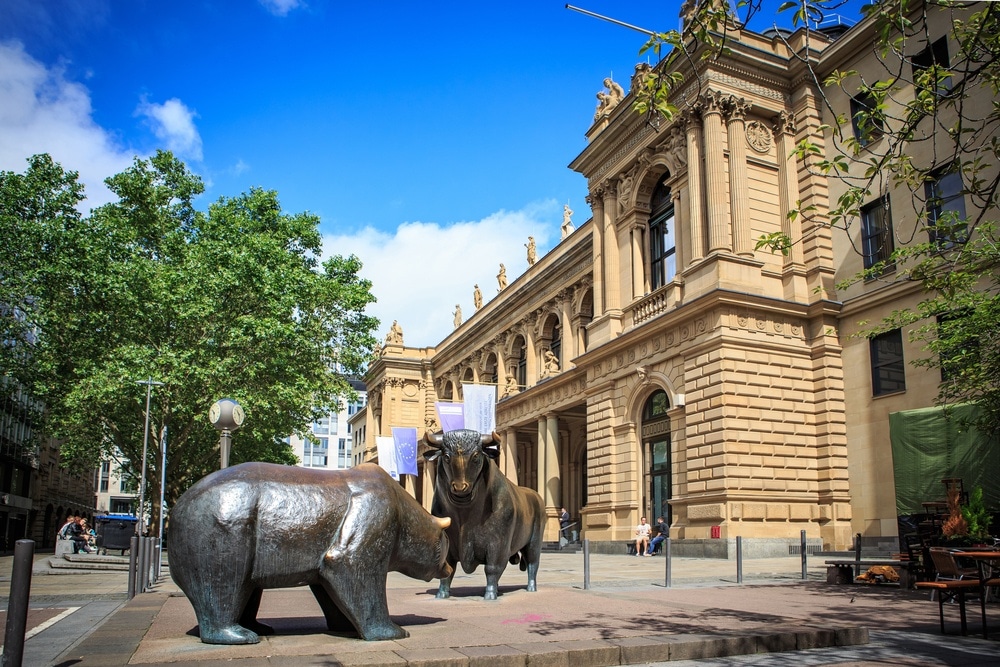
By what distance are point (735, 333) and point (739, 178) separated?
16.8ft

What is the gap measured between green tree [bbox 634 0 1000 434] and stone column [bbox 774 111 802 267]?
983mm

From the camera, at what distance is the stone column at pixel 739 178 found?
24.8m

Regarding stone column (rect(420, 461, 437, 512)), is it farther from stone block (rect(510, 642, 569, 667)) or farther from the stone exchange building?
stone block (rect(510, 642, 569, 667))

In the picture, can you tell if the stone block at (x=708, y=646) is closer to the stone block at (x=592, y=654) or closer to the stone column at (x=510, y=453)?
the stone block at (x=592, y=654)

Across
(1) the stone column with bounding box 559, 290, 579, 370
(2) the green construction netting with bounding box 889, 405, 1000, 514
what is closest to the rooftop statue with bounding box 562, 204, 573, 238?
(1) the stone column with bounding box 559, 290, 579, 370

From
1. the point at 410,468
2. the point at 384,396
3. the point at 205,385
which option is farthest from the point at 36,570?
the point at 384,396

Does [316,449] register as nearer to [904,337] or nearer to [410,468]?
[410,468]

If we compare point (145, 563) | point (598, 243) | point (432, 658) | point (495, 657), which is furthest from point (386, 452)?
point (432, 658)

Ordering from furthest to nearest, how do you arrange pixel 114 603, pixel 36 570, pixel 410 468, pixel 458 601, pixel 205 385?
pixel 410 468 < pixel 205 385 < pixel 36 570 < pixel 114 603 < pixel 458 601

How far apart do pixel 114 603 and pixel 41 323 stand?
21671mm

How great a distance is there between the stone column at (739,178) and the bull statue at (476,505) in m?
16.7

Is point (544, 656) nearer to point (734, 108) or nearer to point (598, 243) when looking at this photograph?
point (734, 108)

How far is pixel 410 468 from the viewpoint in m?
32.6

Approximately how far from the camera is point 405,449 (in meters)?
33.4
